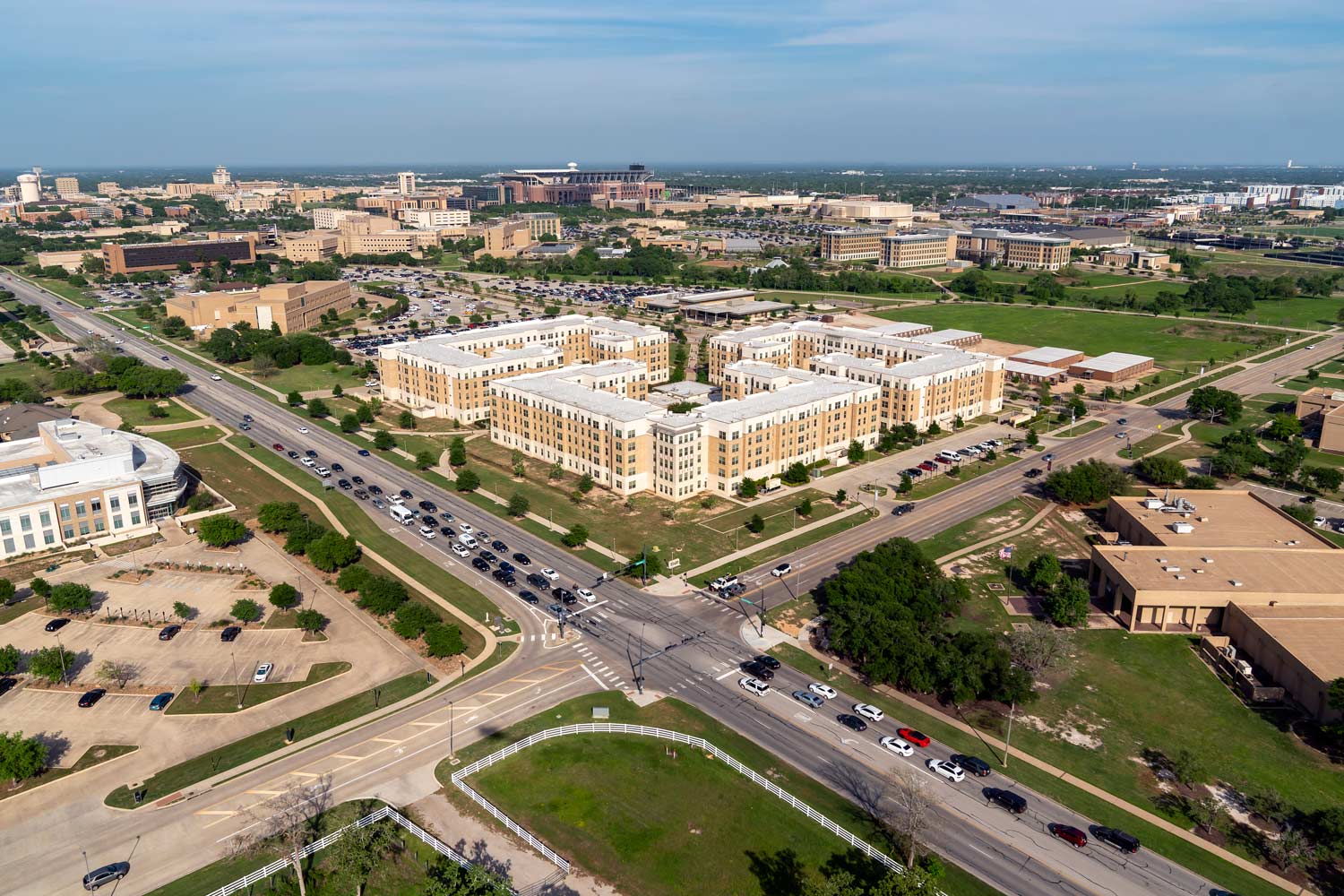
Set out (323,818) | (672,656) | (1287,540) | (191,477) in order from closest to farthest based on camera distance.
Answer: (323,818) < (672,656) < (1287,540) < (191,477)

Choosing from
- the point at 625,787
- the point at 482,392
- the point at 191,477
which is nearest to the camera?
the point at 625,787

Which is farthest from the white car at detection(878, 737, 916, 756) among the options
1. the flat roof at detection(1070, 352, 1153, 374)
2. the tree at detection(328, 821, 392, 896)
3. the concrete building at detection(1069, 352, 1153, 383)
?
the flat roof at detection(1070, 352, 1153, 374)

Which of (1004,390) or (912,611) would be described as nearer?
(912,611)

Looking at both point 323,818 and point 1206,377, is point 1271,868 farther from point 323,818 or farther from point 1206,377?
point 1206,377

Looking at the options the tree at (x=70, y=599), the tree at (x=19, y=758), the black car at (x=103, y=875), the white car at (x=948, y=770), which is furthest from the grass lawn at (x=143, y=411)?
the white car at (x=948, y=770)

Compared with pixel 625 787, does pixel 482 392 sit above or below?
above

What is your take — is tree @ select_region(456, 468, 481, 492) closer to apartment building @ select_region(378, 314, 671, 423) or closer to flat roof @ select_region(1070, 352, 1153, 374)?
apartment building @ select_region(378, 314, 671, 423)

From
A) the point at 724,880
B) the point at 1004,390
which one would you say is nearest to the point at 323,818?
the point at 724,880

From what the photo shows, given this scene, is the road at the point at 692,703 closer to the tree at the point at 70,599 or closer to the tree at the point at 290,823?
the tree at the point at 290,823
